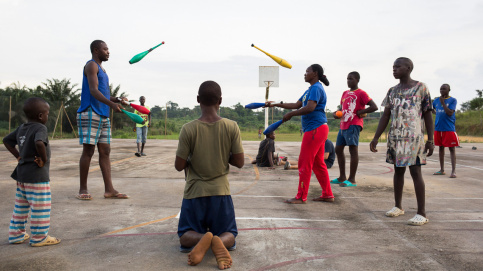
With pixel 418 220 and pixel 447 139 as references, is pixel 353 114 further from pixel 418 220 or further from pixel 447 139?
pixel 447 139

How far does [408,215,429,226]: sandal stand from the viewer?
415 cm

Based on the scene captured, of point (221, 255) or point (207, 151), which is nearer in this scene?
point (221, 255)

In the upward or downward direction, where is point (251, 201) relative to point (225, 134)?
downward

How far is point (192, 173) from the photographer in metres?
3.33

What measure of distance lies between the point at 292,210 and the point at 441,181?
14.0 ft

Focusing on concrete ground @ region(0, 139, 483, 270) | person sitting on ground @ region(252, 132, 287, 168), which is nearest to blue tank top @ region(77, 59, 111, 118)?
concrete ground @ region(0, 139, 483, 270)

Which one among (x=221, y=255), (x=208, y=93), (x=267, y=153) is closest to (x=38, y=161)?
(x=208, y=93)

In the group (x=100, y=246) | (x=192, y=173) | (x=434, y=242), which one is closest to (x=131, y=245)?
(x=100, y=246)

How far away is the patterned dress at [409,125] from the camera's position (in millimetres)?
4387

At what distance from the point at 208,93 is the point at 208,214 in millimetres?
1080

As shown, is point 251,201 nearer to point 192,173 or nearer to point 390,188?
point 192,173

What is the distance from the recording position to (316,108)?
5.28 m

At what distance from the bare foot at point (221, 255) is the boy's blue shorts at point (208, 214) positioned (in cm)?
36

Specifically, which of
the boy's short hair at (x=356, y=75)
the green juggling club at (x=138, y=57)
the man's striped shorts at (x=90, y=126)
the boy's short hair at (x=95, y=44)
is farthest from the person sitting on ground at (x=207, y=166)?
the boy's short hair at (x=356, y=75)
